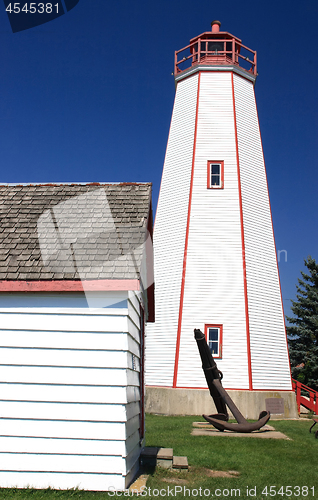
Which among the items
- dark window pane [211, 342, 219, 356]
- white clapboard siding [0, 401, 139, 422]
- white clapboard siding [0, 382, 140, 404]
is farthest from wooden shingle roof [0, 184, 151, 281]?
dark window pane [211, 342, 219, 356]

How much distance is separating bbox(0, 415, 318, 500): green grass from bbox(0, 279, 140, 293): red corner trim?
2515mm

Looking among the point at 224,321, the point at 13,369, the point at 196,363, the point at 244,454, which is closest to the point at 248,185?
the point at 224,321

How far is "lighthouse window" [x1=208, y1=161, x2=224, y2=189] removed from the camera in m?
18.8

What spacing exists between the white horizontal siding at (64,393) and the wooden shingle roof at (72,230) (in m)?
0.43

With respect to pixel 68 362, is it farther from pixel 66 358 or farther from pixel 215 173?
pixel 215 173

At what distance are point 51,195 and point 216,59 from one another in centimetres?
1533

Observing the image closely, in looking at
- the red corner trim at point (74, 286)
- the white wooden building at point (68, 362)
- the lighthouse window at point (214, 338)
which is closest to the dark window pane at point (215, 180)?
the lighthouse window at point (214, 338)

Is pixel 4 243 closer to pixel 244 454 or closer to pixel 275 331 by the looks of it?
pixel 244 454

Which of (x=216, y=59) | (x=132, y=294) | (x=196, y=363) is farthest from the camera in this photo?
(x=216, y=59)

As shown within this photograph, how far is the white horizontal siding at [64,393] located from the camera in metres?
5.82

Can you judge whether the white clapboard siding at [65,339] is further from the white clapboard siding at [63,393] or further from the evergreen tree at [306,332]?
the evergreen tree at [306,332]

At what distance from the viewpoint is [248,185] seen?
18.8 meters

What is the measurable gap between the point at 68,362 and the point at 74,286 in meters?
1.02

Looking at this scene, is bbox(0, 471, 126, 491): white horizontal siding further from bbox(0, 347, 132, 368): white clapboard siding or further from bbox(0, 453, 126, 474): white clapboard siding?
bbox(0, 347, 132, 368): white clapboard siding
